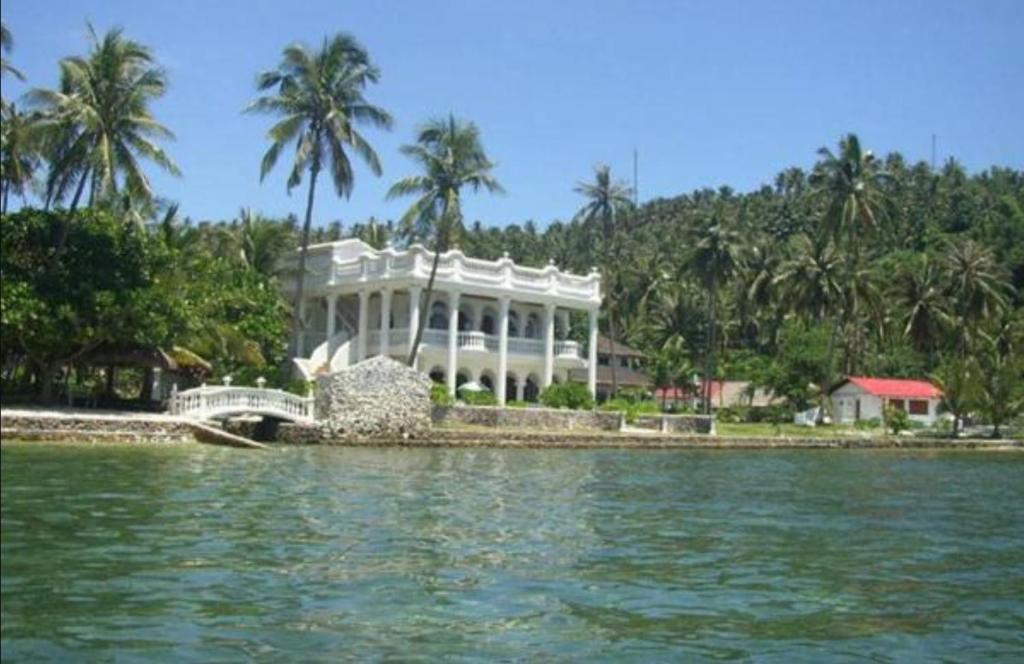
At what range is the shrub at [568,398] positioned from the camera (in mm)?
54031

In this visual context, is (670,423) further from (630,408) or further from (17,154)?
(17,154)

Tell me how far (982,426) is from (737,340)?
27088 millimetres

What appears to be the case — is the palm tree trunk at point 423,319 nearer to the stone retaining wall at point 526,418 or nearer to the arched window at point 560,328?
the stone retaining wall at point 526,418

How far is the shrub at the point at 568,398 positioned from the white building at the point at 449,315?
2.34m

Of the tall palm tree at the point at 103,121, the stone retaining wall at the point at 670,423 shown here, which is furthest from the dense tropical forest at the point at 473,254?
the stone retaining wall at the point at 670,423

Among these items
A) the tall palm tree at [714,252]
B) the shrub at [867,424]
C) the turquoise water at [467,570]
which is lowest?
the turquoise water at [467,570]

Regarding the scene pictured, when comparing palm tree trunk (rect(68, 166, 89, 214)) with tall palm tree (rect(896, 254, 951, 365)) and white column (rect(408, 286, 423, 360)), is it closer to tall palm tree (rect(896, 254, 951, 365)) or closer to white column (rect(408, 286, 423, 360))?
white column (rect(408, 286, 423, 360))

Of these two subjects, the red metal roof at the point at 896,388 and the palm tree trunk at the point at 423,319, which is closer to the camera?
the palm tree trunk at the point at 423,319

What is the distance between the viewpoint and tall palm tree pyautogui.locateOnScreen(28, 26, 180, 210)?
3641 cm

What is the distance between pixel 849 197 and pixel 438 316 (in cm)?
3012

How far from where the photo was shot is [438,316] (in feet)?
194

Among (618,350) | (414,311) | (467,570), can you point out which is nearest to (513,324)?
(414,311)

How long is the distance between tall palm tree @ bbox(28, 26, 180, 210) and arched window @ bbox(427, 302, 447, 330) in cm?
2020

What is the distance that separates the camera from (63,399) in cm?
3834
